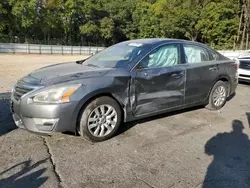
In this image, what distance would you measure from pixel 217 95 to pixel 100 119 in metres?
2.83

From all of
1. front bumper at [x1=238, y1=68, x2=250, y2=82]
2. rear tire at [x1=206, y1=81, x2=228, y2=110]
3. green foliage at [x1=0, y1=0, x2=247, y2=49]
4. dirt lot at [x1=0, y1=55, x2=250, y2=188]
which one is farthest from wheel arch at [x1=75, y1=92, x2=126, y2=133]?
green foliage at [x1=0, y1=0, x2=247, y2=49]

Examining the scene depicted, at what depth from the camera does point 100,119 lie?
3.34 m

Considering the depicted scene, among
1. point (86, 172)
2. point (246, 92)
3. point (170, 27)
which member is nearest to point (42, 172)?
point (86, 172)

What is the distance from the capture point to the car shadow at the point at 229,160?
98.0 inches

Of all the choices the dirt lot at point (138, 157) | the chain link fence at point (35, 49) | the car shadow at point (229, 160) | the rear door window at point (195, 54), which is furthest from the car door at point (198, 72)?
the chain link fence at point (35, 49)

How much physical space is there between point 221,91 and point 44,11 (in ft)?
117

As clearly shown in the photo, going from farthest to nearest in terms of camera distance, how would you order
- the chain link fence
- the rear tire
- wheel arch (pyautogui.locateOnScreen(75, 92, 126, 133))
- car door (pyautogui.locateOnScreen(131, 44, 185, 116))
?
the chain link fence, the rear tire, car door (pyautogui.locateOnScreen(131, 44, 185, 116)), wheel arch (pyautogui.locateOnScreen(75, 92, 126, 133))

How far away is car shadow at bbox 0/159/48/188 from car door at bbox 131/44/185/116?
65.3 inches

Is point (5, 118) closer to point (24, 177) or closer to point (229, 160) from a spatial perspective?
point (24, 177)

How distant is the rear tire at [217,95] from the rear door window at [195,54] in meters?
0.64

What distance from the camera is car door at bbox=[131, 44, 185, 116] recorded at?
3.61m

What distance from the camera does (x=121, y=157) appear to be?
2.95m

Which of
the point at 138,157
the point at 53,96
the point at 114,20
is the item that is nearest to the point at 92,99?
the point at 53,96

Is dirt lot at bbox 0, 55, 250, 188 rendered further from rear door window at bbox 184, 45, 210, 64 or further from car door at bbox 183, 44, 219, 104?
rear door window at bbox 184, 45, 210, 64
